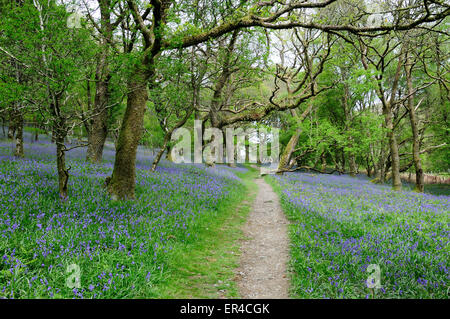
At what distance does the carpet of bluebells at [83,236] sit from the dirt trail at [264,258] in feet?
5.05

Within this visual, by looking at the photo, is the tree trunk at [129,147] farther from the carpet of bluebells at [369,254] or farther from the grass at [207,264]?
the carpet of bluebells at [369,254]

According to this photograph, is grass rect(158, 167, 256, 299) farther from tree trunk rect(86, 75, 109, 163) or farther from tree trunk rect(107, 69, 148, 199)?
tree trunk rect(86, 75, 109, 163)

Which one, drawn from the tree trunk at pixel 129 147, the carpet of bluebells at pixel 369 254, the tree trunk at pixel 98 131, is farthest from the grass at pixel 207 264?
the tree trunk at pixel 98 131

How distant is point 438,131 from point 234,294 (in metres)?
34.7

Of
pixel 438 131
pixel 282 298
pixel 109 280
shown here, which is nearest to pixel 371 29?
pixel 282 298

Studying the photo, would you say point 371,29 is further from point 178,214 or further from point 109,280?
point 109,280

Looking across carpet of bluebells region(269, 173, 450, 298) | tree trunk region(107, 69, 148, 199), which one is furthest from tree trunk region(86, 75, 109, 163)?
carpet of bluebells region(269, 173, 450, 298)

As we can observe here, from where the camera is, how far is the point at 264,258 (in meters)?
6.30

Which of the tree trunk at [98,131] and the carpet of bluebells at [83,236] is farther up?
the tree trunk at [98,131]

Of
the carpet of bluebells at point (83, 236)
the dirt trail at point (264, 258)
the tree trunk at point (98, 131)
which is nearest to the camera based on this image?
the carpet of bluebells at point (83, 236)

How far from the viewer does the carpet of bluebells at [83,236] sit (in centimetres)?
377

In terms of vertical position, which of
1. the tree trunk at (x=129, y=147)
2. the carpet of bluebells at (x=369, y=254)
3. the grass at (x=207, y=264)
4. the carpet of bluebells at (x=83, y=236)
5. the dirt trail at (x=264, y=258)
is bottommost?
the dirt trail at (x=264, y=258)
